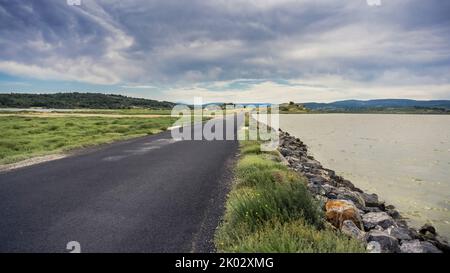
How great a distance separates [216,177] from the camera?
12.6m

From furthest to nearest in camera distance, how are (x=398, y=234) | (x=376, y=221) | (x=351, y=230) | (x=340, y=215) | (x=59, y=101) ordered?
(x=59, y=101), (x=376, y=221), (x=340, y=215), (x=398, y=234), (x=351, y=230)

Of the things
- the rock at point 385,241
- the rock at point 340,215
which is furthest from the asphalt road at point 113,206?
the rock at point 385,241

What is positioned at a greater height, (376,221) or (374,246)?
(374,246)

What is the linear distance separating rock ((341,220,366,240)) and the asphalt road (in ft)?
8.22

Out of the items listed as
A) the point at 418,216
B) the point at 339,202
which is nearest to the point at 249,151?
the point at 418,216

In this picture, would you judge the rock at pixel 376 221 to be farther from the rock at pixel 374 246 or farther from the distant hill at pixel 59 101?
the distant hill at pixel 59 101

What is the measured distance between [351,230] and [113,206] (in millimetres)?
5166

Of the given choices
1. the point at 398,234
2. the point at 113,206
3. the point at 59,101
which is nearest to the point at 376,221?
the point at 398,234

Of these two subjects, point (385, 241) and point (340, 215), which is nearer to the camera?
point (385, 241)

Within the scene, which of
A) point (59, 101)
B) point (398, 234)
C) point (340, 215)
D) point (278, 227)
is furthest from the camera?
point (59, 101)

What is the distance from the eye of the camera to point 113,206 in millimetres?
8609

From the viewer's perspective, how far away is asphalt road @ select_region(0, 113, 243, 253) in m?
6.31

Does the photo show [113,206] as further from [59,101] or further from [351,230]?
[59,101]
